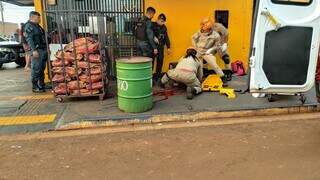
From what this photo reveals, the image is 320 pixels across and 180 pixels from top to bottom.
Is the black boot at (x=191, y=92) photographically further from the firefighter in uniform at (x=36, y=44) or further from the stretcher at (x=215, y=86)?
the firefighter in uniform at (x=36, y=44)

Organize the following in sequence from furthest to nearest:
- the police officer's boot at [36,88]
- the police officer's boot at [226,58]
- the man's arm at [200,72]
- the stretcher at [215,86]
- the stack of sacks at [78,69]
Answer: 1. the police officer's boot at [226,58]
2. the police officer's boot at [36,88]
3. the man's arm at [200,72]
4. the stretcher at [215,86]
5. the stack of sacks at [78,69]

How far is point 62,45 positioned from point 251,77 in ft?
12.9

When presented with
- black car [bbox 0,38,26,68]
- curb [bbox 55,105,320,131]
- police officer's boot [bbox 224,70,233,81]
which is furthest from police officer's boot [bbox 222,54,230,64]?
black car [bbox 0,38,26,68]

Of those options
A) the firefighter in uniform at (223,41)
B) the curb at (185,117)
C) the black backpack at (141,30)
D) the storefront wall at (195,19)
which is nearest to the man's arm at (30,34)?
the storefront wall at (195,19)

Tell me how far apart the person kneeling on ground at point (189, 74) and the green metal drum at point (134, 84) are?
1.02 meters

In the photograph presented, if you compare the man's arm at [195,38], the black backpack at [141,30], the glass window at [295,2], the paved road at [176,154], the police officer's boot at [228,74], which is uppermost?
the glass window at [295,2]

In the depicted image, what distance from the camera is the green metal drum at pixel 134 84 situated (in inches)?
252

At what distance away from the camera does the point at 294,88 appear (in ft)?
15.8

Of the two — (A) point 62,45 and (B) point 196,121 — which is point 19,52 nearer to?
(A) point 62,45

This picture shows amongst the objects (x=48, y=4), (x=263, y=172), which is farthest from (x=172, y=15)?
(x=263, y=172)

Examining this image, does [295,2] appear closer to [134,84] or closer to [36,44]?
[134,84]

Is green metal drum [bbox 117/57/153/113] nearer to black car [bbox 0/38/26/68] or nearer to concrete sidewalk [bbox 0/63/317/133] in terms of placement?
concrete sidewalk [bbox 0/63/317/133]

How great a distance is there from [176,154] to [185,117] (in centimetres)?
157

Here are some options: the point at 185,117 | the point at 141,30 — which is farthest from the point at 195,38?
the point at 185,117
